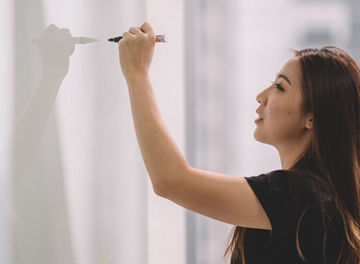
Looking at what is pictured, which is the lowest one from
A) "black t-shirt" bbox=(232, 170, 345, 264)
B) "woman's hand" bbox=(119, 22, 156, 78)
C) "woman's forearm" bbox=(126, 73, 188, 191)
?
"black t-shirt" bbox=(232, 170, 345, 264)

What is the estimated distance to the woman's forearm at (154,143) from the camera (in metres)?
0.73

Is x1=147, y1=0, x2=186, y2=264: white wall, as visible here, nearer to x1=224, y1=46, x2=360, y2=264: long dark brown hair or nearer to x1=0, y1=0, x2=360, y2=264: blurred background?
x1=0, y1=0, x2=360, y2=264: blurred background

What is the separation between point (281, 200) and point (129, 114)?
38cm

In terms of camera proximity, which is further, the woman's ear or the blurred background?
the woman's ear

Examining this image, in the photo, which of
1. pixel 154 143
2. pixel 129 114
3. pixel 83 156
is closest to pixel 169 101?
pixel 129 114

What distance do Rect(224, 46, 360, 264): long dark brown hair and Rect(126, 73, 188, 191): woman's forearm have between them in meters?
0.23

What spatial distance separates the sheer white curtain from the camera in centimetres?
73

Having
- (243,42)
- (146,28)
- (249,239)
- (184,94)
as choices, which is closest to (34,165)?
(146,28)

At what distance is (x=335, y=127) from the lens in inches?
33.5

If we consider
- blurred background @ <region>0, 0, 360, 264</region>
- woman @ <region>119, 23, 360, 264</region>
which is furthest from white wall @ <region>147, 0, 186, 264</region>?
woman @ <region>119, 23, 360, 264</region>

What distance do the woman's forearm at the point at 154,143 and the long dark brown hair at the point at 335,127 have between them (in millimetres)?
225

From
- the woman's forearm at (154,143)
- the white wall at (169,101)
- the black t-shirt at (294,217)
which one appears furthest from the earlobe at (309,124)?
the white wall at (169,101)

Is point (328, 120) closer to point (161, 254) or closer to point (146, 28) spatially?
point (146, 28)

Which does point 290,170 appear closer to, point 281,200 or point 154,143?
point 281,200
